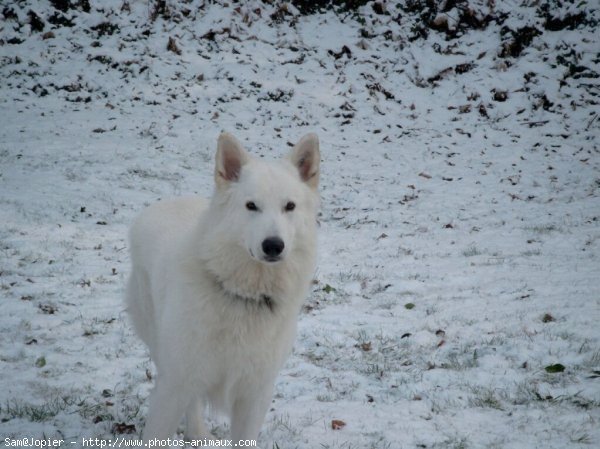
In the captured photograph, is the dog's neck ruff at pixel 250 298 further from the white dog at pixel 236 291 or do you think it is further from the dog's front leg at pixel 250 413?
the dog's front leg at pixel 250 413

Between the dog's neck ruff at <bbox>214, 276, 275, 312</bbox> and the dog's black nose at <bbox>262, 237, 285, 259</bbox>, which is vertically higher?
the dog's black nose at <bbox>262, 237, 285, 259</bbox>

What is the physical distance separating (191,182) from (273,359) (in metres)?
7.21

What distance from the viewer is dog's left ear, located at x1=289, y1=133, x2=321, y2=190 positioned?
321 cm

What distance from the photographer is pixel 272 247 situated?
8.76ft

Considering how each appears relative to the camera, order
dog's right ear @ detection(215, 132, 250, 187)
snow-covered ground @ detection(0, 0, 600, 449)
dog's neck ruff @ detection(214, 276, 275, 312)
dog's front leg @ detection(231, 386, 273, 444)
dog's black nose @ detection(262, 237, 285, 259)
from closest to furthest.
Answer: dog's black nose @ detection(262, 237, 285, 259)
dog's neck ruff @ detection(214, 276, 275, 312)
dog's front leg @ detection(231, 386, 273, 444)
dog's right ear @ detection(215, 132, 250, 187)
snow-covered ground @ detection(0, 0, 600, 449)

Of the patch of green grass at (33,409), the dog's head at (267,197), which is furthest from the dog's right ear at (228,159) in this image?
the patch of green grass at (33,409)

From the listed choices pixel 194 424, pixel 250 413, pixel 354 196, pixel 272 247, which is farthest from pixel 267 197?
pixel 354 196

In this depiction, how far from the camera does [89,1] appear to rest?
15.3m

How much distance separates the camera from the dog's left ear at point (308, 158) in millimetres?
3209

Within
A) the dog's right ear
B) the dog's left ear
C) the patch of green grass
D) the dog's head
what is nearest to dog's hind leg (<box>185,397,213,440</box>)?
the patch of green grass

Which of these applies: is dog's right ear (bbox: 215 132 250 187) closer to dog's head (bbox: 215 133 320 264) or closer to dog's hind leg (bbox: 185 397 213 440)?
dog's head (bbox: 215 133 320 264)

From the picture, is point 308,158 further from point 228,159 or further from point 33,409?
point 33,409

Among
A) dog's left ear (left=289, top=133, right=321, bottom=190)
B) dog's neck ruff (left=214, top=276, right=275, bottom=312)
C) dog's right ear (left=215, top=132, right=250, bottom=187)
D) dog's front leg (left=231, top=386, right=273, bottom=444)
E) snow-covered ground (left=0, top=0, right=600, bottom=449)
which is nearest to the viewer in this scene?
dog's neck ruff (left=214, top=276, right=275, bottom=312)

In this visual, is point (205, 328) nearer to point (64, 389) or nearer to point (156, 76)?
point (64, 389)
